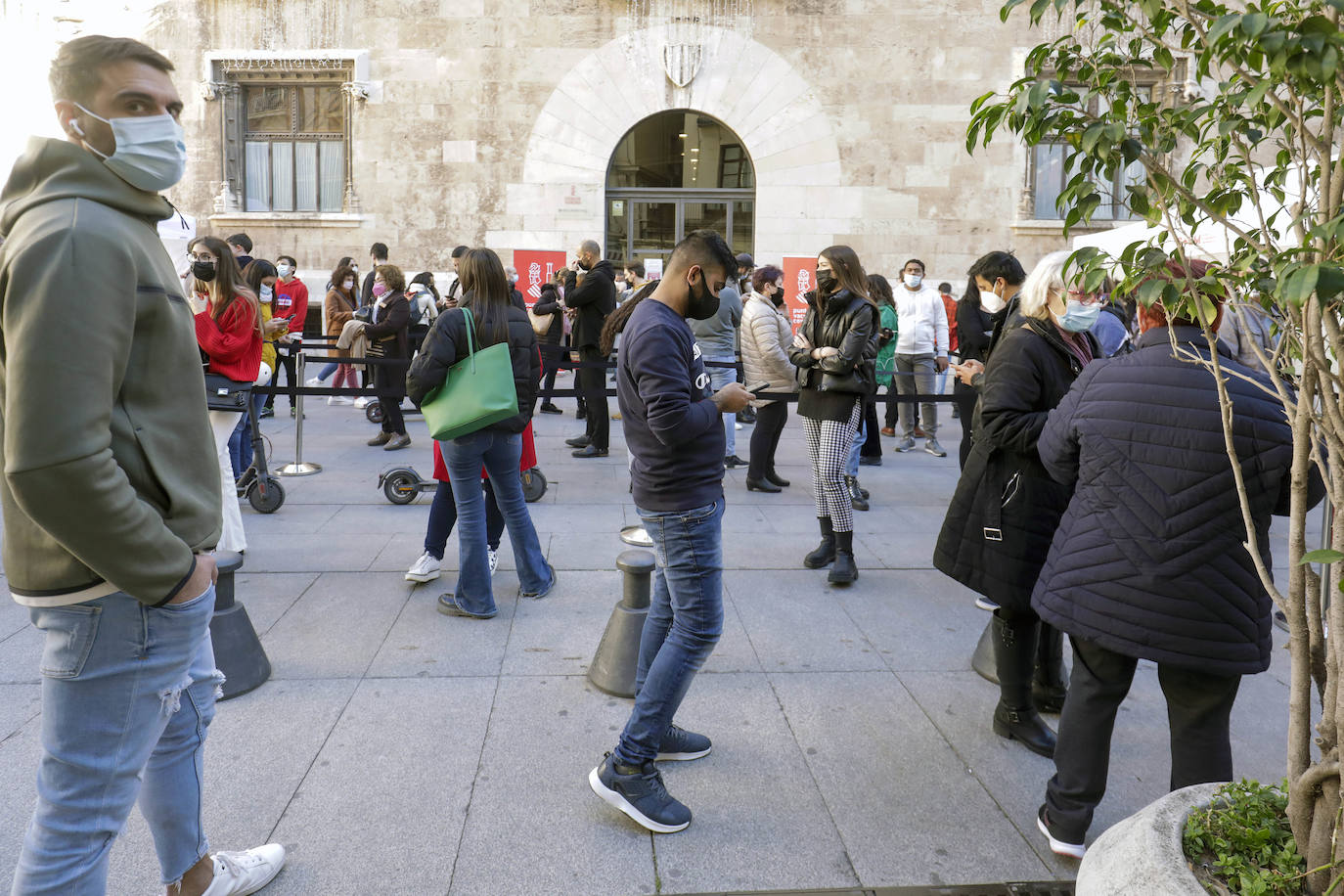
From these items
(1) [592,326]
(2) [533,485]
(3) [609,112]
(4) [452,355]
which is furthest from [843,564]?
(3) [609,112]

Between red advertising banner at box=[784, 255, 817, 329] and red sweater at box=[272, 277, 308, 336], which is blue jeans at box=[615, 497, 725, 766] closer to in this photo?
red sweater at box=[272, 277, 308, 336]

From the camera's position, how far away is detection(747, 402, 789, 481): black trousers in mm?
8188

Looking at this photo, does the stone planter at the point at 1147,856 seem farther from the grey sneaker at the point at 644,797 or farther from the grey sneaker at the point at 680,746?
the grey sneaker at the point at 680,746

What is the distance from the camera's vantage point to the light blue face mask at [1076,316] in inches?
151

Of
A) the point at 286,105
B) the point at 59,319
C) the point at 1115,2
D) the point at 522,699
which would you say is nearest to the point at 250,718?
the point at 522,699

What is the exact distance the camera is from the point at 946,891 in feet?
9.61

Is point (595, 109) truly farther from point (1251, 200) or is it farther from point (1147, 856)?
point (1147, 856)

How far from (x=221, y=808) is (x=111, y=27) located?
1708 cm

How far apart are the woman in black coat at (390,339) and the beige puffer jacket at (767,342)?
4129mm

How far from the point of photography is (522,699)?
421cm

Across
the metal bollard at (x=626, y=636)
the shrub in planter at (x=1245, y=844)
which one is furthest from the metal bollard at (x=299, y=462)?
the shrub in planter at (x=1245, y=844)

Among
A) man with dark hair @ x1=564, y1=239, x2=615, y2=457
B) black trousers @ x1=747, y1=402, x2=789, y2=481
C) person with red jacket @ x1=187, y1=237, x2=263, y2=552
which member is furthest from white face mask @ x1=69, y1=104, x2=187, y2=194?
man with dark hair @ x1=564, y1=239, x2=615, y2=457

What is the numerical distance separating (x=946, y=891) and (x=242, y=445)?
21.0 feet

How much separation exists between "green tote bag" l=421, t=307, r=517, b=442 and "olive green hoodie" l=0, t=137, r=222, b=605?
2688mm
